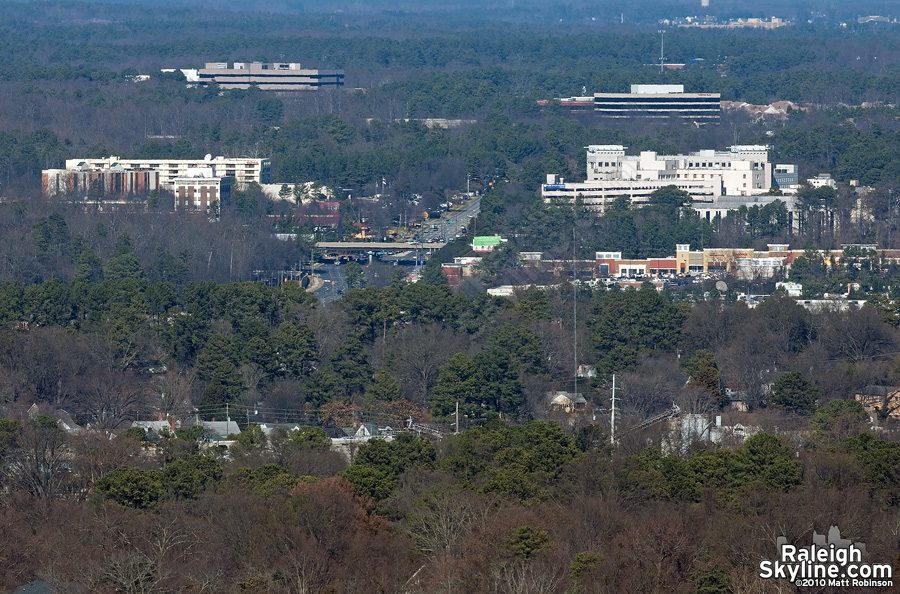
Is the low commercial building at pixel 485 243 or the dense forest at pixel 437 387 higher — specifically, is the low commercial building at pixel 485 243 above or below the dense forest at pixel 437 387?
below

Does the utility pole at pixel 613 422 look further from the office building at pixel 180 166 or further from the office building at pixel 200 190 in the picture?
the office building at pixel 180 166

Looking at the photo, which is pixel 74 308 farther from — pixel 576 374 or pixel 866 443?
pixel 866 443

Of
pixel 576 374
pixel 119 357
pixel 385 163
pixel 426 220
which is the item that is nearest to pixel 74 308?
pixel 119 357

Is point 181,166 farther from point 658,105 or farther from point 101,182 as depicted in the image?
point 658,105

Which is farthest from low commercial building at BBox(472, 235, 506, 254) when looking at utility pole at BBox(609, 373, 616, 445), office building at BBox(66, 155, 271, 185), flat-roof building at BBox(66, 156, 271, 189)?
utility pole at BBox(609, 373, 616, 445)

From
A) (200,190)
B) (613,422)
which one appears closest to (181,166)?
(200,190)

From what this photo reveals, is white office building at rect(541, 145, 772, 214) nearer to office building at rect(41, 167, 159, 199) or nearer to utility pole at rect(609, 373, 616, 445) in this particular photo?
office building at rect(41, 167, 159, 199)

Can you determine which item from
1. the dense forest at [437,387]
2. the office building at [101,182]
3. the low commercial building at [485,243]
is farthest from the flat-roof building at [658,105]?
the low commercial building at [485,243]
